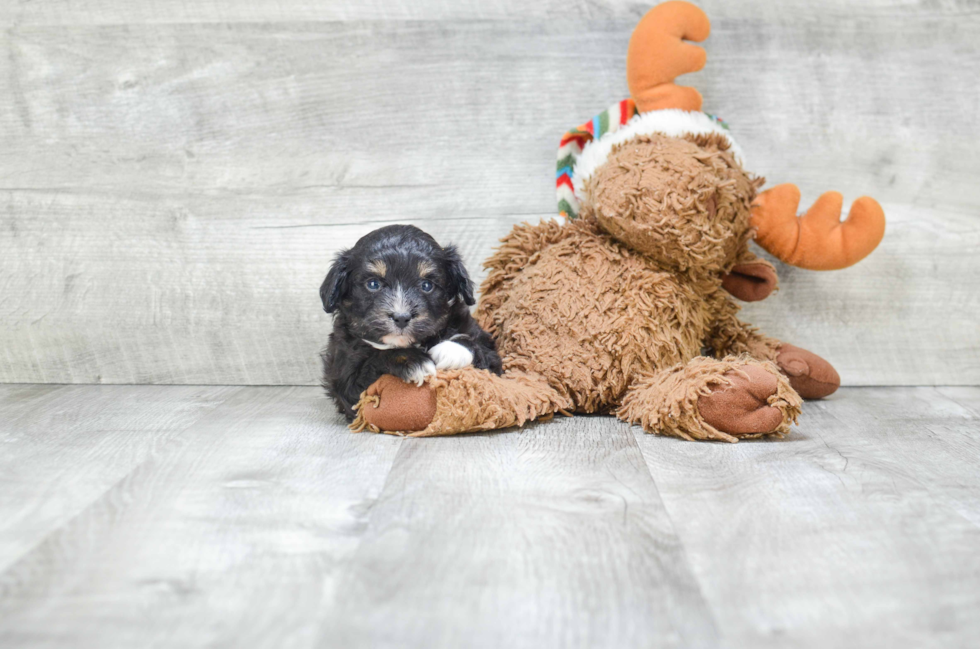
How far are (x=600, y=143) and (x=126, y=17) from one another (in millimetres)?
1604

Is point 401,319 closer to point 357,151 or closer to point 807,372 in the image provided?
point 357,151

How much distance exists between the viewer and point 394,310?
178cm

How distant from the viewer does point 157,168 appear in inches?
100

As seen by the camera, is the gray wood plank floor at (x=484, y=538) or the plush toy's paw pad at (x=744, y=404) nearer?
the gray wood plank floor at (x=484, y=538)

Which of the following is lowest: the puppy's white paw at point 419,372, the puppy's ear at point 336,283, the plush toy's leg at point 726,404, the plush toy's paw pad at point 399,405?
the plush toy's leg at point 726,404

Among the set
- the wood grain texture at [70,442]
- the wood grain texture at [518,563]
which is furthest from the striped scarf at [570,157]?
the wood grain texture at [70,442]

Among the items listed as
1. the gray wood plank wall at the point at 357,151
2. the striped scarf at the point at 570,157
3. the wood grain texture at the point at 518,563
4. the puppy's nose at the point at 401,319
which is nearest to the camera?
the wood grain texture at the point at 518,563

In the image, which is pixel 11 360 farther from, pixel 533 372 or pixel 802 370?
pixel 802 370

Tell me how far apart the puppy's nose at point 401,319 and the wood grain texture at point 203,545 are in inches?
11.1

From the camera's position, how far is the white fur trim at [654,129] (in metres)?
2.10

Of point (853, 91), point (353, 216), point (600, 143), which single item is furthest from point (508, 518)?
point (853, 91)

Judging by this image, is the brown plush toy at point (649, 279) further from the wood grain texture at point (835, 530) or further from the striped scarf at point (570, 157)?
the wood grain texture at point (835, 530)

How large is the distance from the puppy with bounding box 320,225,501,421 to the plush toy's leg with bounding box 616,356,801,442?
1.62 ft

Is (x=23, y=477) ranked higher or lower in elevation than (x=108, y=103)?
lower
